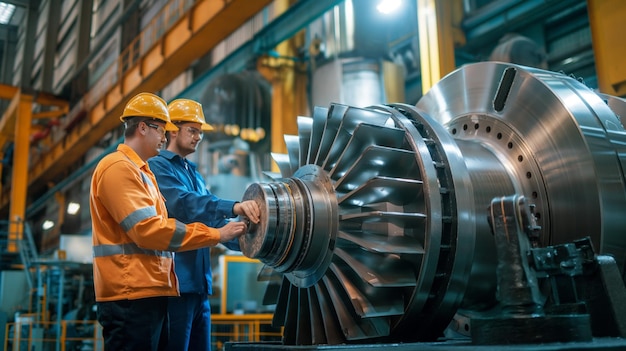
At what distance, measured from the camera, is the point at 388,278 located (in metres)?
1.82

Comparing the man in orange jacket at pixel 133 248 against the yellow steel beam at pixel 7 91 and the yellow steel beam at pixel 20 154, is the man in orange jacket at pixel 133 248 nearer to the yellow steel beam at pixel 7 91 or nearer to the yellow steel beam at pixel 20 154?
the yellow steel beam at pixel 20 154

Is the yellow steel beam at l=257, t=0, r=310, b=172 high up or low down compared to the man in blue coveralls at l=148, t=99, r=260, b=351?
up

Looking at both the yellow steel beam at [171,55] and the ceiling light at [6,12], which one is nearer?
the yellow steel beam at [171,55]

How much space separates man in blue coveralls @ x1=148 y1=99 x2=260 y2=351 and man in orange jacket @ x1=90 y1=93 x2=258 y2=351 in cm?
17

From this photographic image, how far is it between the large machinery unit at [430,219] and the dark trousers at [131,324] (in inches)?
15.4

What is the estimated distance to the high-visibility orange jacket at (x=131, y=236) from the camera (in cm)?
200

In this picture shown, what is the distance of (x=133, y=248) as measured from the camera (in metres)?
2.08

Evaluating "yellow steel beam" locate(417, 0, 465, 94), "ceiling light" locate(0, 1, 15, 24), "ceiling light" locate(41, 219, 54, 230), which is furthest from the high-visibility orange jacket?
"ceiling light" locate(41, 219, 54, 230)

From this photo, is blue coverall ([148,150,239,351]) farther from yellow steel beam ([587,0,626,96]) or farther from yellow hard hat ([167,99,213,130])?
yellow steel beam ([587,0,626,96])

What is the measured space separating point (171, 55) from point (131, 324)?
7.22m

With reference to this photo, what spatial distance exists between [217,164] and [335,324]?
26.6 ft

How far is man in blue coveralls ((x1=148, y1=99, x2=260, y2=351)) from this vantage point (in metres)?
2.30

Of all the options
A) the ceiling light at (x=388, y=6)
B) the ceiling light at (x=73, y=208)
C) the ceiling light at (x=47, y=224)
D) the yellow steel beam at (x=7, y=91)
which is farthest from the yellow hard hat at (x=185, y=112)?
the ceiling light at (x=47, y=224)

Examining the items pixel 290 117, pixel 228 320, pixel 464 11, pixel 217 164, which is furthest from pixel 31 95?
pixel 464 11
